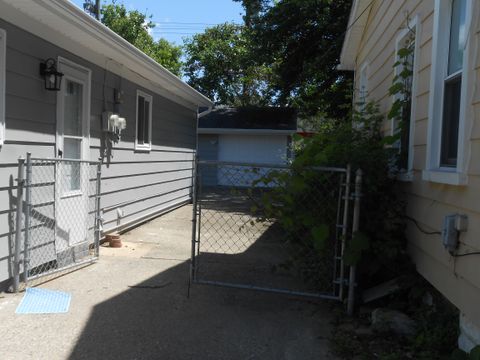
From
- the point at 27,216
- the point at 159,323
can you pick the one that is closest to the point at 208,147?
the point at 27,216

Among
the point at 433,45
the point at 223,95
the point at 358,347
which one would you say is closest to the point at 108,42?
the point at 433,45

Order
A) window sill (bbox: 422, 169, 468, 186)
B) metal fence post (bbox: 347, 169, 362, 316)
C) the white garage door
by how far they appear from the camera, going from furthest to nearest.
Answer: the white garage door < metal fence post (bbox: 347, 169, 362, 316) < window sill (bbox: 422, 169, 468, 186)

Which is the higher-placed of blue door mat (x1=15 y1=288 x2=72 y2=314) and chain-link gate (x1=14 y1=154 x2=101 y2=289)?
chain-link gate (x1=14 y1=154 x2=101 y2=289)

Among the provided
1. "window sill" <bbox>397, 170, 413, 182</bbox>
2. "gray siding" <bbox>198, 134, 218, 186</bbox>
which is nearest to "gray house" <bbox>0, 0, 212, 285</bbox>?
"window sill" <bbox>397, 170, 413, 182</bbox>

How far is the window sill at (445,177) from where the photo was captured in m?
2.99

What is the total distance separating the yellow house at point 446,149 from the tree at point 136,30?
24.4m

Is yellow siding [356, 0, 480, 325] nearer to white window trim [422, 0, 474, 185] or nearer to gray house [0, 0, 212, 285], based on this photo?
white window trim [422, 0, 474, 185]

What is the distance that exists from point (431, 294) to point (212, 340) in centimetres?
186

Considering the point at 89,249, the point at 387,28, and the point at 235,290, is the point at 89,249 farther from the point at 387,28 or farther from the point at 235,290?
the point at 387,28

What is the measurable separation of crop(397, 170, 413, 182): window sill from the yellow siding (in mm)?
57

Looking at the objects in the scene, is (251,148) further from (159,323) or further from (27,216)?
(159,323)

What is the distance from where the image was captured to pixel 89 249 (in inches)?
254

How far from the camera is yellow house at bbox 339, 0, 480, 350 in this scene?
114 inches

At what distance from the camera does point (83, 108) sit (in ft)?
20.8
